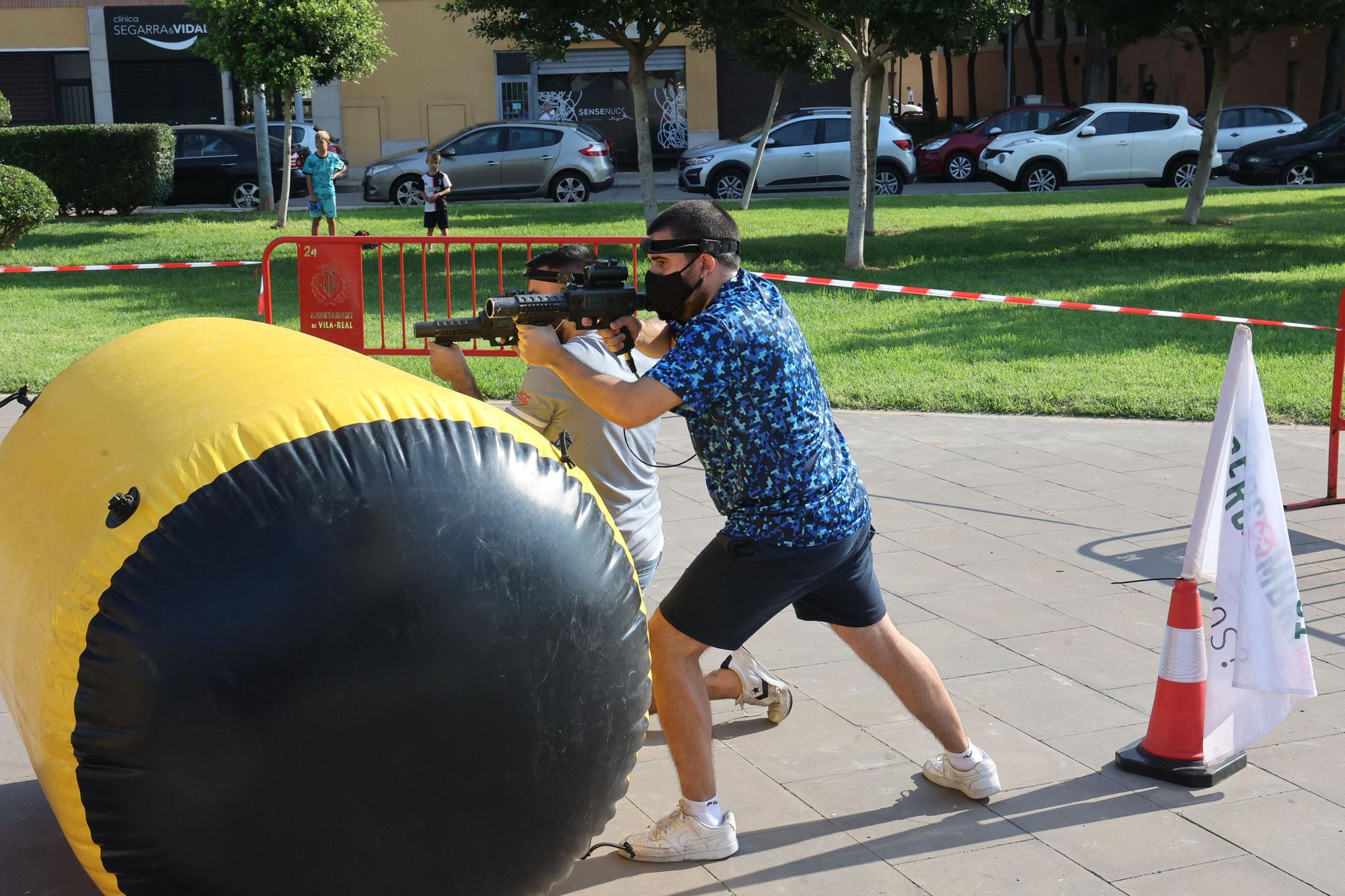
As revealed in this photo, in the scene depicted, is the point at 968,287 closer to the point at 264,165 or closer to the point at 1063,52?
the point at 264,165

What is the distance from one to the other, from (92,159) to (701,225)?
21.1 meters

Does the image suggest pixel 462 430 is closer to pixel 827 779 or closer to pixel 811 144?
pixel 827 779

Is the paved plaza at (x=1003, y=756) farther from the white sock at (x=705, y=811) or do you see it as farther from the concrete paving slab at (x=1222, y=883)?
the white sock at (x=705, y=811)

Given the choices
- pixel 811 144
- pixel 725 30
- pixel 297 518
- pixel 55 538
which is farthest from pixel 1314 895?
pixel 811 144

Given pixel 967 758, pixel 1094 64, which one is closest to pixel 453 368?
pixel 967 758

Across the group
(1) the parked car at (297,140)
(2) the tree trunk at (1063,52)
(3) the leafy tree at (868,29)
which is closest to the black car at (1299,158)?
(3) the leafy tree at (868,29)

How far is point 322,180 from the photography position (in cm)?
1877

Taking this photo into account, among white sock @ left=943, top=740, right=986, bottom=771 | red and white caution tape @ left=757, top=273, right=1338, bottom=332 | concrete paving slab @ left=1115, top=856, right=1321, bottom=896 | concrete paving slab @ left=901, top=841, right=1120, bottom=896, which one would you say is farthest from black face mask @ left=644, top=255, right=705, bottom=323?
red and white caution tape @ left=757, top=273, right=1338, bottom=332

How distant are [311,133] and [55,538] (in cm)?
2595

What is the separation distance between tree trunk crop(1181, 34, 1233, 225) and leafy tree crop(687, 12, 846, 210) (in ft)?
17.2

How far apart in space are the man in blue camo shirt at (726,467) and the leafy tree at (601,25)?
13.6 meters

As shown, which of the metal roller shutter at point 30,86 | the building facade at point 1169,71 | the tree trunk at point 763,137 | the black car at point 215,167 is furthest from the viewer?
the building facade at point 1169,71

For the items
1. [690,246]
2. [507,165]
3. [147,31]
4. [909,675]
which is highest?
[147,31]

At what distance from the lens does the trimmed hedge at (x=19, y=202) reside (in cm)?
1510
